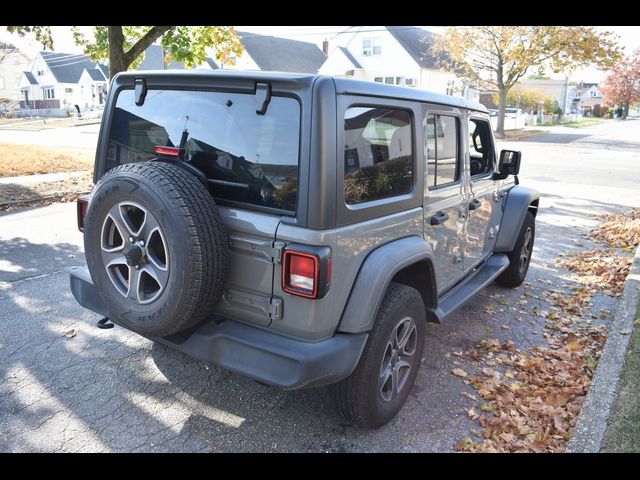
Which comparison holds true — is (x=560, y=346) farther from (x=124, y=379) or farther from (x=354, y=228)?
(x=124, y=379)

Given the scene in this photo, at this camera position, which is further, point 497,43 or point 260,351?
point 497,43

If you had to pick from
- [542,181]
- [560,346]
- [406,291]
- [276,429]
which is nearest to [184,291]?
[276,429]

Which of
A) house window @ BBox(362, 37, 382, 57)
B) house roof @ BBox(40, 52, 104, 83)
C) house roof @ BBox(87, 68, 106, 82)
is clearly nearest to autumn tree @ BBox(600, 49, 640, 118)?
house window @ BBox(362, 37, 382, 57)

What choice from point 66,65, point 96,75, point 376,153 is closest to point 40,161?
point 376,153

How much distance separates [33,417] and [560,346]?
3.95 metres

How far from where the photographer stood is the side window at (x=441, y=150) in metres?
3.50

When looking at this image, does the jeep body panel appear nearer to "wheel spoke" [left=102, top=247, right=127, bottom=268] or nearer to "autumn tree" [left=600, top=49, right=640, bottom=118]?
"wheel spoke" [left=102, top=247, right=127, bottom=268]

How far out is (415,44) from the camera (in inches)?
1748

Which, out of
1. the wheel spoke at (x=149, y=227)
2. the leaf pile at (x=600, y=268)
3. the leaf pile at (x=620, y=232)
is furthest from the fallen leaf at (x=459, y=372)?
the leaf pile at (x=620, y=232)

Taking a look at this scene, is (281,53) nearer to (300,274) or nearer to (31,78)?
(31,78)

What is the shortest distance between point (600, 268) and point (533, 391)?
3.50m

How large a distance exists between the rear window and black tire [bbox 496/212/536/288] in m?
3.52

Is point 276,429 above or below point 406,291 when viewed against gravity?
below
